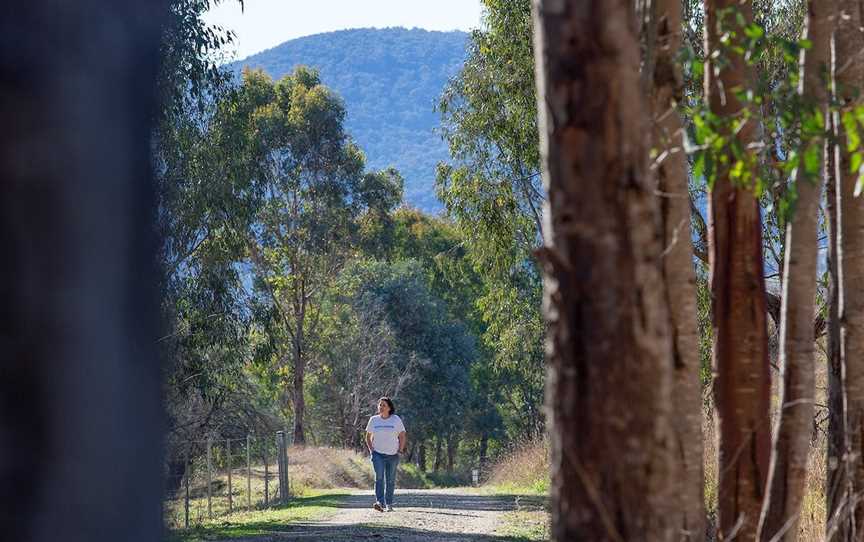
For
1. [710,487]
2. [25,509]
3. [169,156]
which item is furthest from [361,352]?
[25,509]

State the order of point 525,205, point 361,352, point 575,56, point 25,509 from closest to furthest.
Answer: point 575,56, point 25,509, point 525,205, point 361,352

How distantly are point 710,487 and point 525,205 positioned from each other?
8.76 metres

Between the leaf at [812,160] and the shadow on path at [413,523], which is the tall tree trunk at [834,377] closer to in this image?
the leaf at [812,160]

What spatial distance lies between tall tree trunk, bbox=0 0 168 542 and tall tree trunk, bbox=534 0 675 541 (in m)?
7.01

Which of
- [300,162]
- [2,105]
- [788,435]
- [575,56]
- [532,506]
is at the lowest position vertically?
[532,506]

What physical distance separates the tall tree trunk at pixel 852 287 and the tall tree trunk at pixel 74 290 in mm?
5850

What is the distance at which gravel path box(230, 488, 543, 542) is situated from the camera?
14484 mm

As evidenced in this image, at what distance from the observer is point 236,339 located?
2147 cm

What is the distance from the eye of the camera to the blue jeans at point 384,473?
1719cm

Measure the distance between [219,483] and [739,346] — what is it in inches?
683

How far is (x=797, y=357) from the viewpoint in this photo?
5746mm

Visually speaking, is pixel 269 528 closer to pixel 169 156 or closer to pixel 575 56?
pixel 169 156

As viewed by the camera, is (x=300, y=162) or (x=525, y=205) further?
(x=300, y=162)

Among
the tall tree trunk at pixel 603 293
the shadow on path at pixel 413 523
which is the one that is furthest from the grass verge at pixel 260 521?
the tall tree trunk at pixel 603 293
